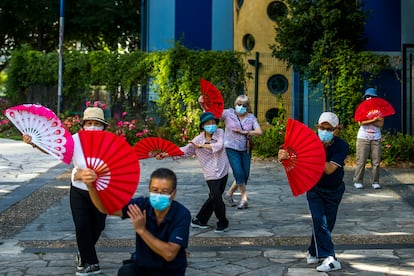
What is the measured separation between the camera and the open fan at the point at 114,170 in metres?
4.68

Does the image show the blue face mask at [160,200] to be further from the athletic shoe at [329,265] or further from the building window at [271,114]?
the building window at [271,114]

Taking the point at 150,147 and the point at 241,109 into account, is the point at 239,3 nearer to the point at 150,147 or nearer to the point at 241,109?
the point at 241,109

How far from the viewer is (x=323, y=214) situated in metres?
6.67

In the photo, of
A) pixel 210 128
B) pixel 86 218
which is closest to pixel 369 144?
pixel 210 128

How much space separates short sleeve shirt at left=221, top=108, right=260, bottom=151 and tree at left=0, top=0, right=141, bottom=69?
21.4 meters

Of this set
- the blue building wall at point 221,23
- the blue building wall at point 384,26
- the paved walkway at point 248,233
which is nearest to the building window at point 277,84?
the blue building wall at point 384,26

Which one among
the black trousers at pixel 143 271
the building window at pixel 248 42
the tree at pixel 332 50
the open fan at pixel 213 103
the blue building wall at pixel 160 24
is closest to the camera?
the black trousers at pixel 143 271

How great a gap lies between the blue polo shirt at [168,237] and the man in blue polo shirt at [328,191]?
7.82 ft

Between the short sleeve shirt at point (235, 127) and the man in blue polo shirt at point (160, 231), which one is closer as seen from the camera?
the man in blue polo shirt at point (160, 231)

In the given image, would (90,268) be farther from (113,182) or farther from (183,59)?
(183,59)

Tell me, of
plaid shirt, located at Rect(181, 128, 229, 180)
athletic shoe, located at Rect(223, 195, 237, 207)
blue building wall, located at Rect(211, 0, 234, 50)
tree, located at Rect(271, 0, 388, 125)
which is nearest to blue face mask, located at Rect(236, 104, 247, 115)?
plaid shirt, located at Rect(181, 128, 229, 180)

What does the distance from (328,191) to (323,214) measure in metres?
0.23

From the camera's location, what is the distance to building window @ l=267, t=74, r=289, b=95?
20.0 m

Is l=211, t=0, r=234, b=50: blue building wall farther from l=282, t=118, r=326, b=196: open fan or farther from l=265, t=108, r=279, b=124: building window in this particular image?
l=282, t=118, r=326, b=196: open fan
